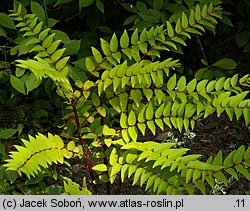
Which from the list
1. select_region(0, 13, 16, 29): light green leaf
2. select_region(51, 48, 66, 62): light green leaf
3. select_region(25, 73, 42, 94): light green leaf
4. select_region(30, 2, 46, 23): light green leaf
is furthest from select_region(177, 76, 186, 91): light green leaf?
select_region(0, 13, 16, 29): light green leaf

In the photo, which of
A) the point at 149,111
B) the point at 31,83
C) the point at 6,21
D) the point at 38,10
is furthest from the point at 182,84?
the point at 6,21

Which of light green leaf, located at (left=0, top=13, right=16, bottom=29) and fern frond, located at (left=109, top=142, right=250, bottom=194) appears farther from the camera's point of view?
light green leaf, located at (left=0, top=13, right=16, bottom=29)

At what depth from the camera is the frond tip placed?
85.0 inches

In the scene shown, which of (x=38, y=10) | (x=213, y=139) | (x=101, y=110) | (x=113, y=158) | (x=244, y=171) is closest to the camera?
(x=244, y=171)

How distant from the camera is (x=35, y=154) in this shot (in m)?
2.22

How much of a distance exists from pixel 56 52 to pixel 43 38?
122 mm

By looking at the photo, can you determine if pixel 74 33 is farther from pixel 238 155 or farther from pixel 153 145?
pixel 238 155

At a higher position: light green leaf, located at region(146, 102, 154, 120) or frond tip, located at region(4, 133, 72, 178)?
Answer: light green leaf, located at region(146, 102, 154, 120)

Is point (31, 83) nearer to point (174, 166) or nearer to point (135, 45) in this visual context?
point (135, 45)

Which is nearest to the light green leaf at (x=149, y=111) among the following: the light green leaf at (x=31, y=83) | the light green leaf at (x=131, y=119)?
Result: the light green leaf at (x=131, y=119)

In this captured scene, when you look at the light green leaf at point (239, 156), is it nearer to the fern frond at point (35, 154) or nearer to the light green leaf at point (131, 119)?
the light green leaf at point (131, 119)

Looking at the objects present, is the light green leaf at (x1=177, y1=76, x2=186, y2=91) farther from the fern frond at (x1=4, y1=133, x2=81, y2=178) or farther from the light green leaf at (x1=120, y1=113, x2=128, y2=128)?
the fern frond at (x1=4, y1=133, x2=81, y2=178)
